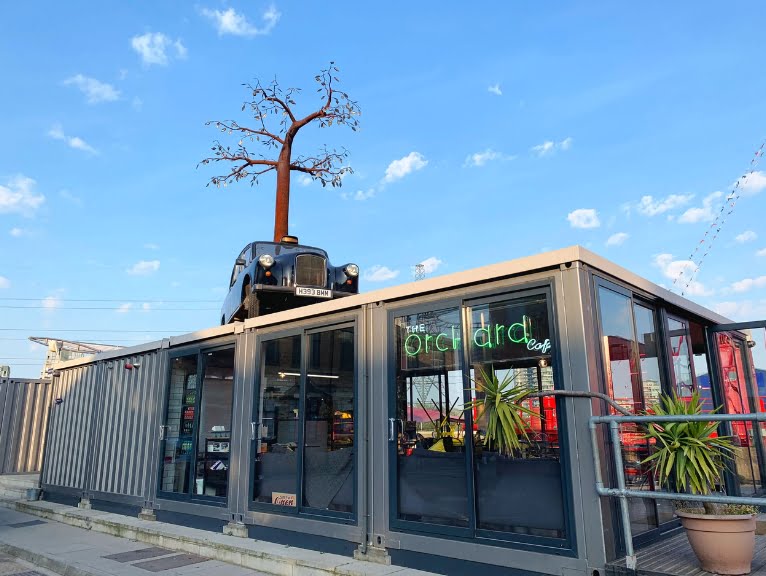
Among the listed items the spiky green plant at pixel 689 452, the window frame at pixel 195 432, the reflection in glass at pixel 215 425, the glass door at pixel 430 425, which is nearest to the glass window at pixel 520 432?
the glass door at pixel 430 425

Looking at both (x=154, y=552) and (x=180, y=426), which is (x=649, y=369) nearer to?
(x=154, y=552)

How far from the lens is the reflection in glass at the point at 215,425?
6.94 m

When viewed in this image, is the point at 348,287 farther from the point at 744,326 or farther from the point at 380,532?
the point at 744,326

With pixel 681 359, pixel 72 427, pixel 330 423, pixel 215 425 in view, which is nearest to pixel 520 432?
pixel 330 423

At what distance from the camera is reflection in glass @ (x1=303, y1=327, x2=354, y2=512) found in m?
5.59

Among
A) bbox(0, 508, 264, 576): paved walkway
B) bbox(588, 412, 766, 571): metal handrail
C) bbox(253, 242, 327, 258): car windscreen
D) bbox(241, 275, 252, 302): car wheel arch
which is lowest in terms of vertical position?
bbox(0, 508, 264, 576): paved walkway

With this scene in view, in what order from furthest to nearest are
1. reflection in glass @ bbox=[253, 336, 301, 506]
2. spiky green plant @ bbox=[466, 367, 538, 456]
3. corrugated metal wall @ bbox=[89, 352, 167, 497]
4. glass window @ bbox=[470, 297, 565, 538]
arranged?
corrugated metal wall @ bbox=[89, 352, 167, 497], reflection in glass @ bbox=[253, 336, 301, 506], spiky green plant @ bbox=[466, 367, 538, 456], glass window @ bbox=[470, 297, 565, 538]

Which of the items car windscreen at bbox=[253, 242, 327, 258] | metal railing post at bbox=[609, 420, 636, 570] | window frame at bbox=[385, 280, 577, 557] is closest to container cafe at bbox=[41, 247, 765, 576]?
window frame at bbox=[385, 280, 577, 557]

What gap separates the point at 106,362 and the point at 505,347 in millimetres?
7443

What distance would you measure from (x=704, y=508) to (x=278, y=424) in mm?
4230

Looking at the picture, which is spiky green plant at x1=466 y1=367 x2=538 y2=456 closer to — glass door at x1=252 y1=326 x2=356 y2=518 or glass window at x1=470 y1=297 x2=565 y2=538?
glass window at x1=470 y1=297 x2=565 y2=538

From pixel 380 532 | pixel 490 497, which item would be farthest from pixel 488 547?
pixel 380 532

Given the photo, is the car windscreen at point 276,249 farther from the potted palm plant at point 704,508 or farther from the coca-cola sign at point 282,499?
the potted palm plant at point 704,508

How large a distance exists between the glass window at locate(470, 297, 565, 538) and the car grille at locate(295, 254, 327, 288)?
172 inches
